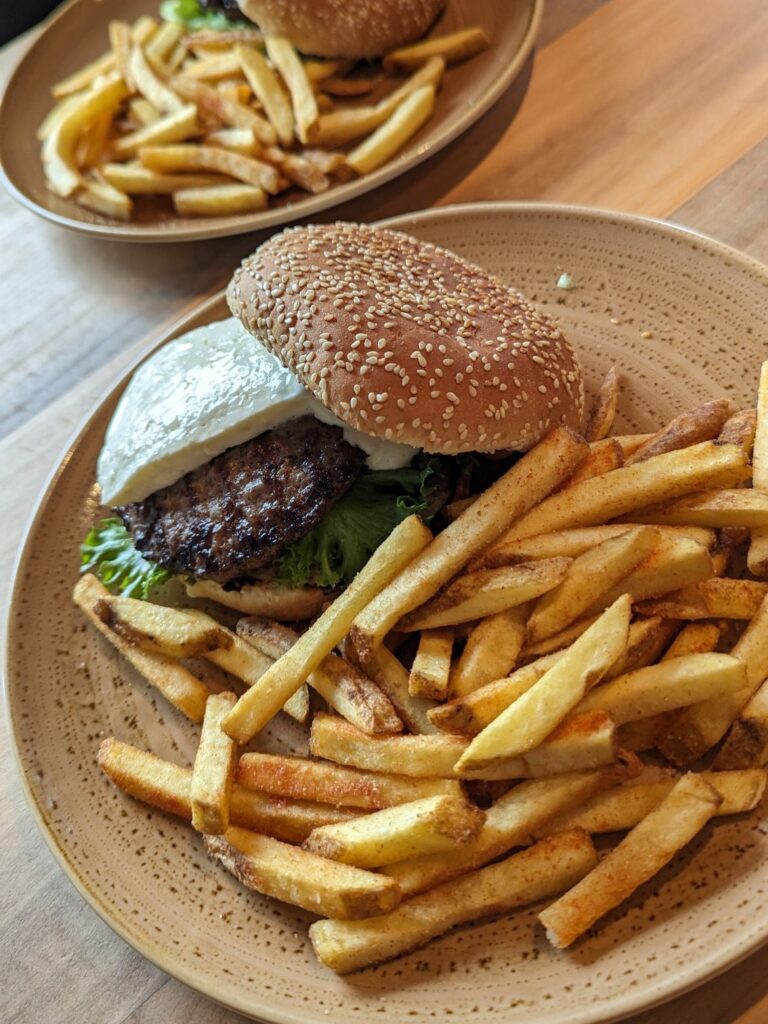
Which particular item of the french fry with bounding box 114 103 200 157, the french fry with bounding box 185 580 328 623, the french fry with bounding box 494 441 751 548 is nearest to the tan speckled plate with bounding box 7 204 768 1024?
the french fry with bounding box 185 580 328 623

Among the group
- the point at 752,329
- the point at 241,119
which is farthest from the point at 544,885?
the point at 241,119

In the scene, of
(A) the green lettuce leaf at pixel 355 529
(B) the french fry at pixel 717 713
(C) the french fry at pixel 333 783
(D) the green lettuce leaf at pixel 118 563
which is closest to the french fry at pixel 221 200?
(D) the green lettuce leaf at pixel 118 563

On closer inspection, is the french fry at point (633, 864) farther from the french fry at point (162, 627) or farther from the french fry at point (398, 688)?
the french fry at point (162, 627)

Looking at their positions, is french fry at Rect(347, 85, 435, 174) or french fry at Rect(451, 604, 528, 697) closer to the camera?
french fry at Rect(451, 604, 528, 697)

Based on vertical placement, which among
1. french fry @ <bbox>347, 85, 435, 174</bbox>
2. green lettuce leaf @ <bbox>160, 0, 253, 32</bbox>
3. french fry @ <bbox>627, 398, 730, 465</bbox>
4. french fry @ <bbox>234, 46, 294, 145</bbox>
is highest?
green lettuce leaf @ <bbox>160, 0, 253, 32</bbox>

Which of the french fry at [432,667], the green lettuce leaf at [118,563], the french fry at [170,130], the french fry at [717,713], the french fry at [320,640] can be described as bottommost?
the french fry at [717,713]

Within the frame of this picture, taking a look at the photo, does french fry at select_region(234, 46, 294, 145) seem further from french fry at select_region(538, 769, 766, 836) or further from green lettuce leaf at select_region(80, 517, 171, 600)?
french fry at select_region(538, 769, 766, 836)
